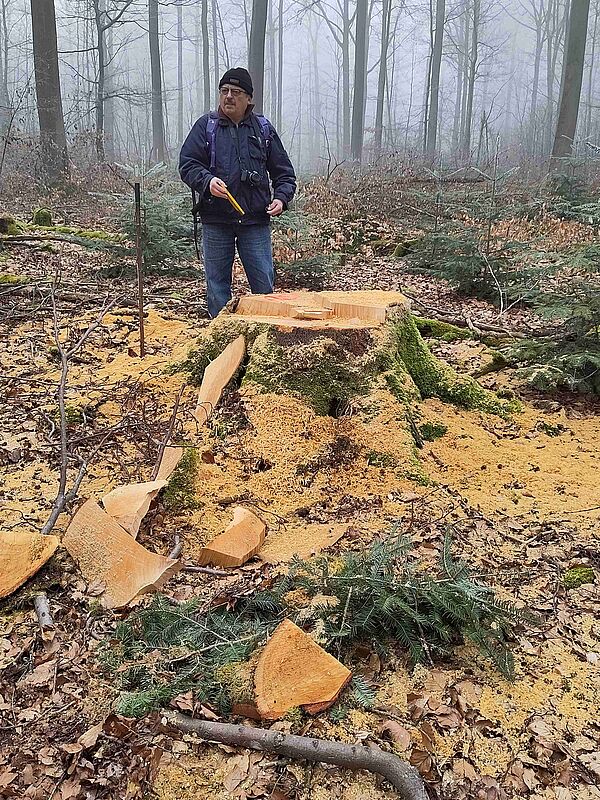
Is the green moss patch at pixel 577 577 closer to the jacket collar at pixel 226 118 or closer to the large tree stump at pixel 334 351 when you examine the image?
the large tree stump at pixel 334 351

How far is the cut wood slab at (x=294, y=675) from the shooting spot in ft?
5.84

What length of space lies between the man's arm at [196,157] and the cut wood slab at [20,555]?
288 centimetres

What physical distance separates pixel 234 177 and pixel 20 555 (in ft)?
10.4

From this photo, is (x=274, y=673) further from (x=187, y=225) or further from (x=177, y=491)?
(x=187, y=225)

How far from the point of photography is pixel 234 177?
178 inches

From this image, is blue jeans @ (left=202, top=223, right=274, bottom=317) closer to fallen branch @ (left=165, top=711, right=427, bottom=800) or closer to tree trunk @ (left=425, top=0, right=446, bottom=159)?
fallen branch @ (left=165, top=711, right=427, bottom=800)

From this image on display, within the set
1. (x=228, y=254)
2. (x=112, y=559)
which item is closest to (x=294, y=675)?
(x=112, y=559)

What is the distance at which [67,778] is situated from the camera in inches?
63.6

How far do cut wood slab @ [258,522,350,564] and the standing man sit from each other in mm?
2621

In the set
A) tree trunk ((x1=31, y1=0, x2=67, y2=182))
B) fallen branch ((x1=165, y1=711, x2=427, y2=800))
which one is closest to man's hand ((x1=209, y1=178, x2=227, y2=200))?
fallen branch ((x1=165, y1=711, x2=427, y2=800))

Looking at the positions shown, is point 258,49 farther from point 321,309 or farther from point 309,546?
point 309,546

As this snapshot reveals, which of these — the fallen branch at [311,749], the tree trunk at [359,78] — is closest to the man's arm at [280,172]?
the fallen branch at [311,749]

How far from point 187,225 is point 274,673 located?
6.24 meters

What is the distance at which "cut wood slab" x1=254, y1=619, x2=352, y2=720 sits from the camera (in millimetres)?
1780
